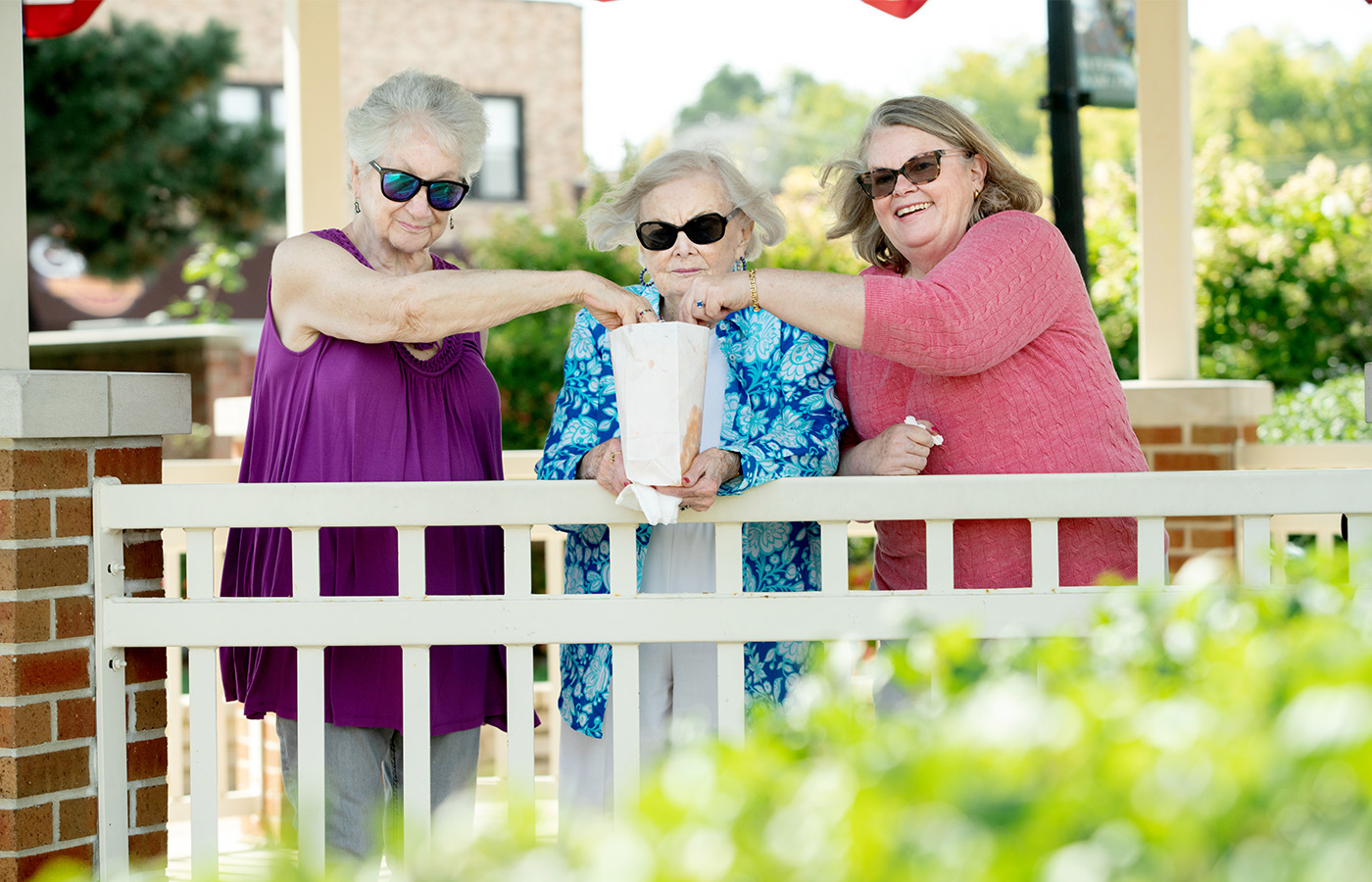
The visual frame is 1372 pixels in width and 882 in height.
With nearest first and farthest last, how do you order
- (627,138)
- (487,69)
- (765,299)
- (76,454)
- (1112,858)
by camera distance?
1. (1112,858)
2. (765,299)
3. (76,454)
4. (627,138)
5. (487,69)

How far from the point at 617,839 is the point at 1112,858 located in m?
0.30

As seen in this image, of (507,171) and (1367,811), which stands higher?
(507,171)

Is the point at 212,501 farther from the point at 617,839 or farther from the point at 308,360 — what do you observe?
the point at 617,839

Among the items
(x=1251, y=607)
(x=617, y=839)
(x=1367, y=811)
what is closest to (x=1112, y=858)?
(x=1367, y=811)

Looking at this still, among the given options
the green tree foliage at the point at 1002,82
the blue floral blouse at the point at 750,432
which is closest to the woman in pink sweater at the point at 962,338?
the blue floral blouse at the point at 750,432

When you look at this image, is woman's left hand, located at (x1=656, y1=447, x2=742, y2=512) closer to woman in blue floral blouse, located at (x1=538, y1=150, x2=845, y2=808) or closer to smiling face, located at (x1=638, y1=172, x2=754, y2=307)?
woman in blue floral blouse, located at (x1=538, y1=150, x2=845, y2=808)

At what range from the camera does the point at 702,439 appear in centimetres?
229

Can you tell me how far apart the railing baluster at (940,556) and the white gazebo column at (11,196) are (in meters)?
1.62

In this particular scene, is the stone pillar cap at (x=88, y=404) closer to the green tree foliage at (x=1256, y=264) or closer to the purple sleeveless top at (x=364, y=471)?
the purple sleeveless top at (x=364, y=471)

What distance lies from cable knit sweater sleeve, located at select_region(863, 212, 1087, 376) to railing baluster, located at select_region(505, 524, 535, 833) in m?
0.65

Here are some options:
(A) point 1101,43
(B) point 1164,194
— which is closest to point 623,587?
(B) point 1164,194

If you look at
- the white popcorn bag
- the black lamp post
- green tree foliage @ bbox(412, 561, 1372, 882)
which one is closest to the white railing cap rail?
the white popcorn bag

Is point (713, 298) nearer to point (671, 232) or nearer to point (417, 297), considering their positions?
point (671, 232)

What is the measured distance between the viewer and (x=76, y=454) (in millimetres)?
2211
